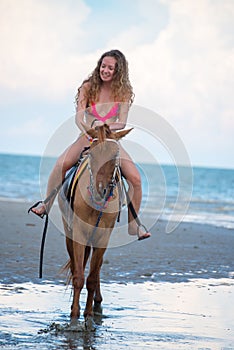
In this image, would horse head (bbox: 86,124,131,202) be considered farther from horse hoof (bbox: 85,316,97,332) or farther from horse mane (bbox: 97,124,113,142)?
horse hoof (bbox: 85,316,97,332)

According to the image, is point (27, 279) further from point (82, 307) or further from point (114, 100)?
point (114, 100)

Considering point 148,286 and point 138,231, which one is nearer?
point 138,231

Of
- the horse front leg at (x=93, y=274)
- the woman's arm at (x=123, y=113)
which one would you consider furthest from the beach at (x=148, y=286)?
the woman's arm at (x=123, y=113)

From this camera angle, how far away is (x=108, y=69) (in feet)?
25.7

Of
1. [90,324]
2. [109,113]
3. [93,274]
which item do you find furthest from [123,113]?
[90,324]

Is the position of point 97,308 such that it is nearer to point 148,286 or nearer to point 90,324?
point 90,324

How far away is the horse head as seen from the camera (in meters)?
6.42

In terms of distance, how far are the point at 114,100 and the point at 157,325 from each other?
2.71m

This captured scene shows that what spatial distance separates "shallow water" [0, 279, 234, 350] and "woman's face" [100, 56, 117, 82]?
9.22ft

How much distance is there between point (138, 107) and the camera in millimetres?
7848

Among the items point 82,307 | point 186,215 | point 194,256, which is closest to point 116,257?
point 194,256

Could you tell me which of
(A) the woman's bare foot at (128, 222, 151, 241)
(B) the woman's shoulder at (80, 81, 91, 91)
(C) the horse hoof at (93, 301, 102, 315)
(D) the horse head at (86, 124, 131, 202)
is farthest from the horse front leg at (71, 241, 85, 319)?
(B) the woman's shoulder at (80, 81, 91, 91)

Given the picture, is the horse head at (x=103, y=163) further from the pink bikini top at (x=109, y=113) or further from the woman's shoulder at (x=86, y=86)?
the woman's shoulder at (x=86, y=86)

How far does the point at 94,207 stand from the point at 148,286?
2866 mm
